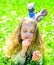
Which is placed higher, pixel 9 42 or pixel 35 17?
pixel 35 17

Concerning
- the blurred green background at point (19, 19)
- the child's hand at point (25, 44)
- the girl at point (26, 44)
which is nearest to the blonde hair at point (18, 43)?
the girl at point (26, 44)

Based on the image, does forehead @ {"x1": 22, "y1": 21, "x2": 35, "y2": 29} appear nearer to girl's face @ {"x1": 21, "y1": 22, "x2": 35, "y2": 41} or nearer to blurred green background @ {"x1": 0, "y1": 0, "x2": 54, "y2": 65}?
girl's face @ {"x1": 21, "y1": 22, "x2": 35, "y2": 41}

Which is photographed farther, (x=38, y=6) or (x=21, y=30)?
(x=38, y=6)

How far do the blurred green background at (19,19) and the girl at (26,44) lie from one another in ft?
1.40

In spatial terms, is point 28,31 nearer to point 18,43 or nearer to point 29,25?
point 29,25

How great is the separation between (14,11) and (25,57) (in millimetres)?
3015

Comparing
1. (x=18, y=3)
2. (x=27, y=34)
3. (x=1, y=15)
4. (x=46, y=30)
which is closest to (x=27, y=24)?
(x=27, y=34)

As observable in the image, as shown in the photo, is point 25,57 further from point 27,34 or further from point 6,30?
point 6,30

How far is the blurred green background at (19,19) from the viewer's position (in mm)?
6049

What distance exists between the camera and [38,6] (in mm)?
8164

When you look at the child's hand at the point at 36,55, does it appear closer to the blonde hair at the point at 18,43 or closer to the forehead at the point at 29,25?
the blonde hair at the point at 18,43

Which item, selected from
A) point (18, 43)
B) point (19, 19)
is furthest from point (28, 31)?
point (19, 19)

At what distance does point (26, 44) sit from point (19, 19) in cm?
250

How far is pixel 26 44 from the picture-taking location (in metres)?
4.87
